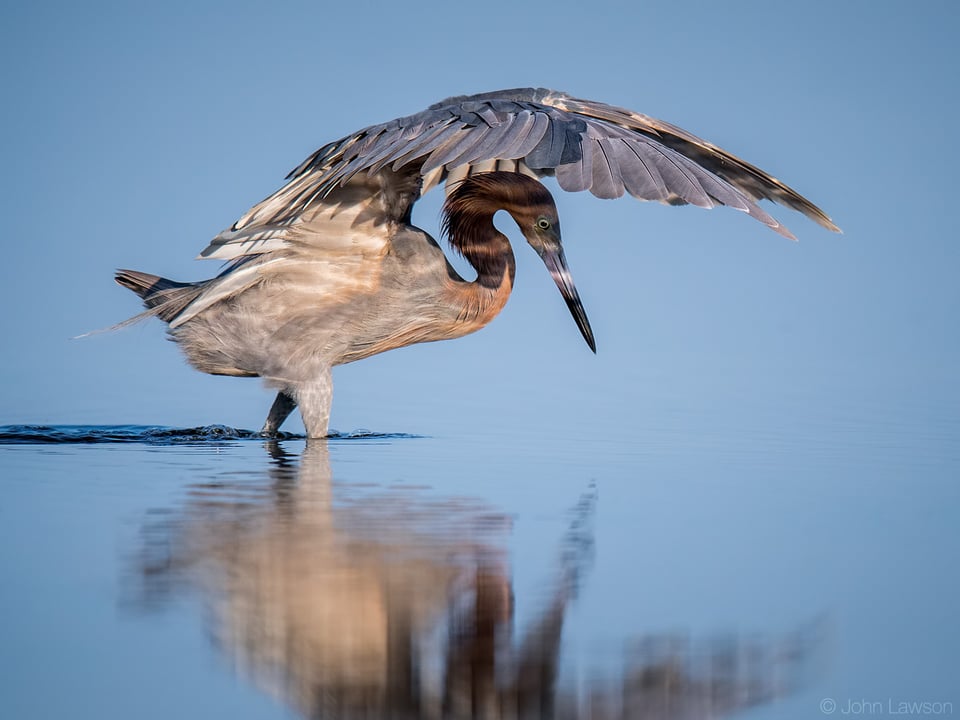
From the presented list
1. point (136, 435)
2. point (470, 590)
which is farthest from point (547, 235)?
point (470, 590)

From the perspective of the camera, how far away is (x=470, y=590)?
385 centimetres

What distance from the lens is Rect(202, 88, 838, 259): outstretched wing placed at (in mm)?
5934

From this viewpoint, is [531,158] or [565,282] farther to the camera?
[565,282]

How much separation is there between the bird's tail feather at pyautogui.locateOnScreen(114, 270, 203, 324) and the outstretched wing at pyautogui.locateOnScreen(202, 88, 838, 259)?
1.93ft

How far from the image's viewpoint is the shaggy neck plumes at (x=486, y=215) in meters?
8.25

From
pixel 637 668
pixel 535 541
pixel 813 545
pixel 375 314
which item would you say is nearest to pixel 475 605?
pixel 637 668

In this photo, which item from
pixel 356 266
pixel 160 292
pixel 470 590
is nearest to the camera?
pixel 470 590

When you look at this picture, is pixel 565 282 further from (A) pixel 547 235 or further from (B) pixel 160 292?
(B) pixel 160 292

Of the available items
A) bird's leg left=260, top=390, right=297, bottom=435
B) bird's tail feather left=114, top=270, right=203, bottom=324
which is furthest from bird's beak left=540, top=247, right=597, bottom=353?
bird's tail feather left=114, top=270, right=203, bottom=324

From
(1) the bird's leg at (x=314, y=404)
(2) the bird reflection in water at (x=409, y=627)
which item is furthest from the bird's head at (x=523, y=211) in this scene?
(2) the bird reflection in water at (x=409, y=627)

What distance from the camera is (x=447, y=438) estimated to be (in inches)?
323

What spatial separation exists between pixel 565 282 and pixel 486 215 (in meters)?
0.68

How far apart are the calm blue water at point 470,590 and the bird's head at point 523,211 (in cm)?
194

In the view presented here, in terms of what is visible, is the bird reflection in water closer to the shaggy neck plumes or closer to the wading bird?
the wading bird
